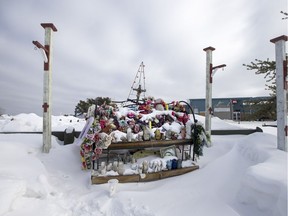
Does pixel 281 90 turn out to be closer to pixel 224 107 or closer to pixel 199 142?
pixel 199 142

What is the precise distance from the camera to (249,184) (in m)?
2.56

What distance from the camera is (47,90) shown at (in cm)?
444

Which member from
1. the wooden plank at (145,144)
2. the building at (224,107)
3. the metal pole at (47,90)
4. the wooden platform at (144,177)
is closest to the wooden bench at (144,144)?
the wooden plank at (145,144)

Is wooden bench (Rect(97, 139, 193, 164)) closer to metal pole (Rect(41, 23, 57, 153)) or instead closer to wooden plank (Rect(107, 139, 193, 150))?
wooden plank (Rect(107, 139, 193, 150))

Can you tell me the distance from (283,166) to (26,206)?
3.40 m

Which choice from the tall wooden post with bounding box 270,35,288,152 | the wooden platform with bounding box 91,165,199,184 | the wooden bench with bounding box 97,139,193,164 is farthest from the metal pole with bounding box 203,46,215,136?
the wooden platform with bounding box 91,165,199,184

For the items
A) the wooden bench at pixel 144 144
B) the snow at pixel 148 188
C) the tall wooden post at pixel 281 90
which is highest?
the tall wooden post at pixel 281 90

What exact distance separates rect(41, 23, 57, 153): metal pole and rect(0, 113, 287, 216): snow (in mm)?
270

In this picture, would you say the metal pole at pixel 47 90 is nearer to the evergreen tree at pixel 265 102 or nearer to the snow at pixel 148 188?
the snow at pixel 148 188

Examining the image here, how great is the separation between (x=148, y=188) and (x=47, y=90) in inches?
115

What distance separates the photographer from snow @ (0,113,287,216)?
2.41 m

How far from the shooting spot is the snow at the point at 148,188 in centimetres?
241

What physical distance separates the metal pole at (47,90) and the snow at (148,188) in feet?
0.89

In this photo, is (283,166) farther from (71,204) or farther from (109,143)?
(71,204)
